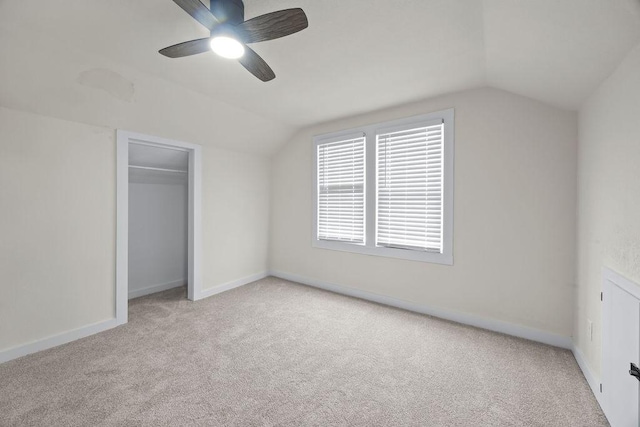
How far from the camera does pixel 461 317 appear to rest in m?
2.83

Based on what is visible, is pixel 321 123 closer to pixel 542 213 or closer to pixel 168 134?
pixel 168 134

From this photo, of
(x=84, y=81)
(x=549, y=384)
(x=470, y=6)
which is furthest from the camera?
(x=84, y=81)

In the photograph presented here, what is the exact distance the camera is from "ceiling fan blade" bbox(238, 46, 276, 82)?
1.68 meters

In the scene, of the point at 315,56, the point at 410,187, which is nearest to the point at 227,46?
the point at 315,56

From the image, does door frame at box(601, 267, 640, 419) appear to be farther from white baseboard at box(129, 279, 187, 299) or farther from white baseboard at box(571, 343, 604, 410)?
white baseboard at box(129, 279, 187, 299)

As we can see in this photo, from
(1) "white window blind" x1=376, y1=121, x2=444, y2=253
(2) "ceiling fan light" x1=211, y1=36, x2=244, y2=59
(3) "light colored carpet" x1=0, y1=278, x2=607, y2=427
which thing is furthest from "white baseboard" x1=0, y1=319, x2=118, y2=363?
(1) "white window blind" x1=376, y1=121, x2=444, y2=253

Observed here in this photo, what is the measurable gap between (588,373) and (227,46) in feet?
10.7

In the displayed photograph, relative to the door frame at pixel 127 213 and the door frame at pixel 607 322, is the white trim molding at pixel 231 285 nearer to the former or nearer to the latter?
the door frame at pixel 127 213

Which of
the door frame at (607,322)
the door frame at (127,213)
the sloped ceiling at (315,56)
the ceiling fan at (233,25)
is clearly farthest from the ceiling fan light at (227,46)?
the door frame at (607,322)

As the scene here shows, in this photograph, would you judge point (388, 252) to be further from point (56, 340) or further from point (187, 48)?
point (56, 340)

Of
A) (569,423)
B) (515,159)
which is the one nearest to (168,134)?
(515,159)

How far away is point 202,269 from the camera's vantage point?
356 centimetres

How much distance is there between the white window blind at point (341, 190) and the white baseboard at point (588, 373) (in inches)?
87.4

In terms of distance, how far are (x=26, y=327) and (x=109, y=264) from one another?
726mm
